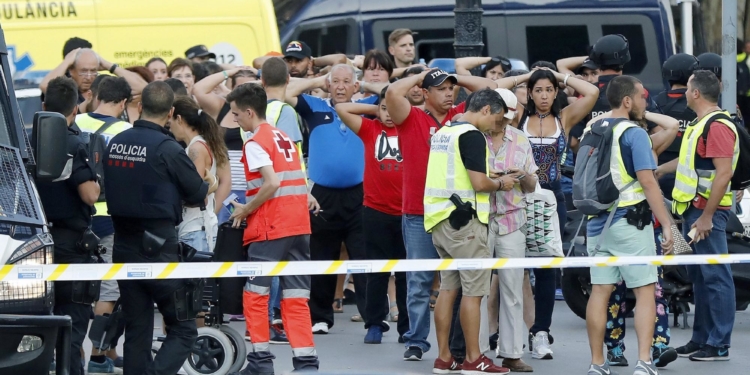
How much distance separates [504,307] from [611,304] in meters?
0.77

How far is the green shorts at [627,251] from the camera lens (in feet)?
27.2

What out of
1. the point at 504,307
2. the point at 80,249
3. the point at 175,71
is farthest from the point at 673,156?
the point at 80,249

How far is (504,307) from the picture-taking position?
8.70 meters

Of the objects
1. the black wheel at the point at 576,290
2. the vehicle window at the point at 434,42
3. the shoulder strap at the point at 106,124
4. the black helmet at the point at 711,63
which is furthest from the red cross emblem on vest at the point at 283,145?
the vehicle window at the point at 434,42

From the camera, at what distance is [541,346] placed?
933 centimetres

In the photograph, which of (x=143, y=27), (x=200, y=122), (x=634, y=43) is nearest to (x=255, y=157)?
(x=200, y=122)

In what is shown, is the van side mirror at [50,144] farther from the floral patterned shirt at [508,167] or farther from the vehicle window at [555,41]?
the vehicle window at [555,41]

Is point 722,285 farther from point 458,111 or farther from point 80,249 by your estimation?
point 80,249

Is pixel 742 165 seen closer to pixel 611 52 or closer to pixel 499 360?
pixel 611 52

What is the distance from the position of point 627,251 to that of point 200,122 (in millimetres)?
2907

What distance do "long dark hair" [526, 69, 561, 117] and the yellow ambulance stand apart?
16.0ft

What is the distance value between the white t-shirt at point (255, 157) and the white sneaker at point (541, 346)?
2.37 meters

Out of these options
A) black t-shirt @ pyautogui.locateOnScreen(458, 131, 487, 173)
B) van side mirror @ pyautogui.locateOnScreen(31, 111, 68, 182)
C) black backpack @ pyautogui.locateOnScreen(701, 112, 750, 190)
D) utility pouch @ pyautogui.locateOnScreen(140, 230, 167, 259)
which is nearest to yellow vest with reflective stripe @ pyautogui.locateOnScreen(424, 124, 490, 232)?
black t-shirt @ pyautogui.locateOnScreen(458, 131, 487, 173)

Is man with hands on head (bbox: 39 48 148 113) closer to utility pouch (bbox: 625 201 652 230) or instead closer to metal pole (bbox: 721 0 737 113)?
utility pouch (bbox: 625 201 652 230)
